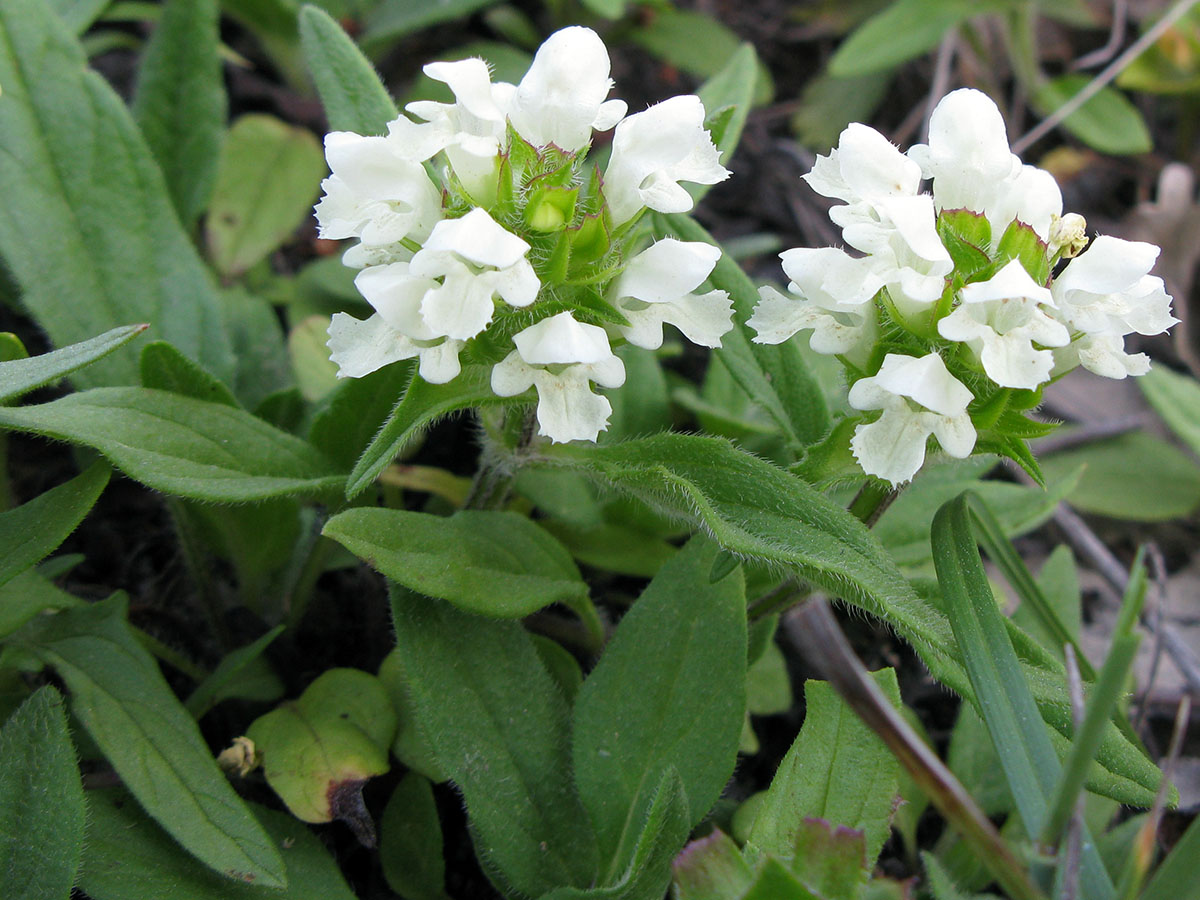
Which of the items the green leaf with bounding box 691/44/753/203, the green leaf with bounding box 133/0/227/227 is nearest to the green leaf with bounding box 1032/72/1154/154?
the green leaf with bounding box 691/44/753/203

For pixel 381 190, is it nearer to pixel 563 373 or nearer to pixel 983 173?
pixel 563 373

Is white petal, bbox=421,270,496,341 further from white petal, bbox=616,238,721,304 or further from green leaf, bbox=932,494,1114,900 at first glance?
green leaf, bbox=932,494,1114,900

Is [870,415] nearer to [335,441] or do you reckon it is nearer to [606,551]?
[606,551]

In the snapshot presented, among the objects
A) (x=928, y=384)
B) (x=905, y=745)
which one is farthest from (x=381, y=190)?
(x=905, y=745)

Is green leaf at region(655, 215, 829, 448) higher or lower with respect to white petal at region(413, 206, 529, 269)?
lower

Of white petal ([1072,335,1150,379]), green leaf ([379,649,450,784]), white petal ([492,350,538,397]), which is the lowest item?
green leaf ([379,649,450,784])

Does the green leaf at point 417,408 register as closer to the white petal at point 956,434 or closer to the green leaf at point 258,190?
the white petal at point 956,434

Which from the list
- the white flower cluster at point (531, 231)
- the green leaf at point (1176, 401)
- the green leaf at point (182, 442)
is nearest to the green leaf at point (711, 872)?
the white flower cluster at point (531, 231)
